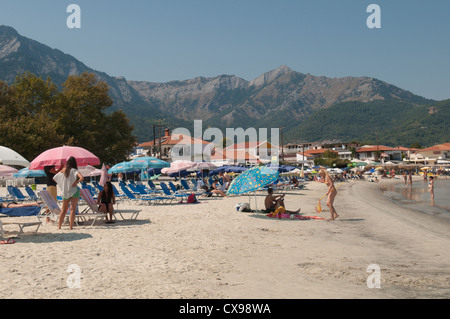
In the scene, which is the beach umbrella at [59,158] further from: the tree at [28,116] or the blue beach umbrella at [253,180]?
the tree at [28,116]

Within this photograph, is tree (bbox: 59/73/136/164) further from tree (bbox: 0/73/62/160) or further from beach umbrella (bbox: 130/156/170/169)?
beach umbrella (bbox: 130/156/170/169)

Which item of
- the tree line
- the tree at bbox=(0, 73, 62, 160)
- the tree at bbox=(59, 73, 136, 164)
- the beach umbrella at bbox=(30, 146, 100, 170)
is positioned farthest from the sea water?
the tree at bbox=(0, 73, 62, 160)

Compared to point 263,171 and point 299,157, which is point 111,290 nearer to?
point 263,171

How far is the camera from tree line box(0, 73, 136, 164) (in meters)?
32.8

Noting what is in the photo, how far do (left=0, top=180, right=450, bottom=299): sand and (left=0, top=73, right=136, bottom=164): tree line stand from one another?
26.6m

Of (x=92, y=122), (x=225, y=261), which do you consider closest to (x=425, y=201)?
(x=225, y=261)

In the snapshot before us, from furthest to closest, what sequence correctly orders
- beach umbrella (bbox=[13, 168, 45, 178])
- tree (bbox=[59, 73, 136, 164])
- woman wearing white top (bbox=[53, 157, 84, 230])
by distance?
tree (bbox=[59, 73, 136, 164]), beach umbrella (bbox=[13, 168, 45, 178]), woman wearing white top (bbox=[53, 157, 84, 230])

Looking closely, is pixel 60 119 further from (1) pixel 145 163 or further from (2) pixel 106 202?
(2) pixel 106 202

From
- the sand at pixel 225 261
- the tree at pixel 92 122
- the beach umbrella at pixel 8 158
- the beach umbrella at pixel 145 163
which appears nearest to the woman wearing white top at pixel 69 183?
the sand at pixel 225 261

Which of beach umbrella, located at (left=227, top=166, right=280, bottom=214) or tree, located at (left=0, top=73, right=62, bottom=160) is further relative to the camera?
tree, located at (left=0, top=73, right=62, bottom=160)

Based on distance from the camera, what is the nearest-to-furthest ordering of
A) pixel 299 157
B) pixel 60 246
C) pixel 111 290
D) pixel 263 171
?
1. pixel 111 290
2. pixel 60 246
3. pixel 263 171
4. pixel 299 157
